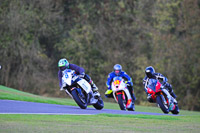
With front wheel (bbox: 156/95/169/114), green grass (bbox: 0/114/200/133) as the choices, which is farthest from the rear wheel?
green grass (bbox: 0/114/200/133)

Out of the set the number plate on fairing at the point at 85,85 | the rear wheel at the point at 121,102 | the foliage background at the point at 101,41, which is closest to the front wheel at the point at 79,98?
the number plate on fairing at the point at 85,85

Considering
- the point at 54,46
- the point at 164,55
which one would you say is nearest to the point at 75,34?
the point at 54,46

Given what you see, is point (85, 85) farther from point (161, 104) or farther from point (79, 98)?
point (161, 104)

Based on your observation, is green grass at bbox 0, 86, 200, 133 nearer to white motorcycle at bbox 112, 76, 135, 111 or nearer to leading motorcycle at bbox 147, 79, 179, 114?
leading motorcycle at bbox 147, 79, 179, 114

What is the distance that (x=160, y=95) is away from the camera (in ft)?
58.0

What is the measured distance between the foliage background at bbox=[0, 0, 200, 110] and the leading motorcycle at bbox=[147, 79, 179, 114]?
77.3ft

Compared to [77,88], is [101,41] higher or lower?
higher

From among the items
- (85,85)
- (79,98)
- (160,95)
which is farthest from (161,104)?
(79,98)

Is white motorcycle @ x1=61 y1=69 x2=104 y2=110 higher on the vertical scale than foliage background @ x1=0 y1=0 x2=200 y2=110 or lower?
lower

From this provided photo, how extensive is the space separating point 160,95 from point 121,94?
1.55 m

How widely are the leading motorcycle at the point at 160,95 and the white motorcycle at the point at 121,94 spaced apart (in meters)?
1.03

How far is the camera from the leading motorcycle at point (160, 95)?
1759 centimetres

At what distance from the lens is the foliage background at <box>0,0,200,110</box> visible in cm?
4212

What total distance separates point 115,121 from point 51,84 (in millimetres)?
33782
